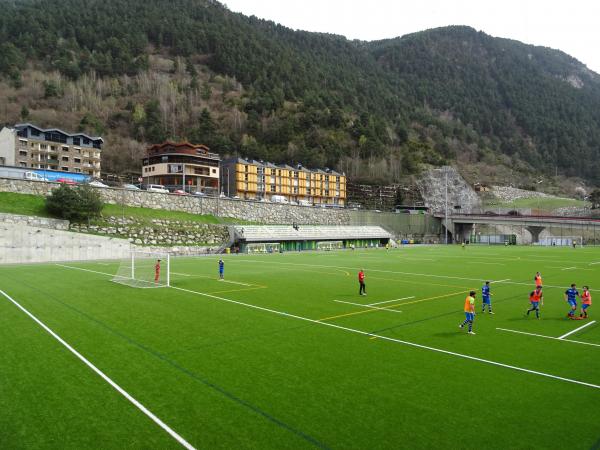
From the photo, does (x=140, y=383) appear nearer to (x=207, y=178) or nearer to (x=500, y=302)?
(x=500, y=302)

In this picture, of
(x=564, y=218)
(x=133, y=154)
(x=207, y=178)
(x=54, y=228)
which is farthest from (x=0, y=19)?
(x=564, y=218)

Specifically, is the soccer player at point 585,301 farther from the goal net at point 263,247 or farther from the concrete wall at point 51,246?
the goal net at point 263,247

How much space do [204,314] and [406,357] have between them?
11.2 m

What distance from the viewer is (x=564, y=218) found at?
333ft

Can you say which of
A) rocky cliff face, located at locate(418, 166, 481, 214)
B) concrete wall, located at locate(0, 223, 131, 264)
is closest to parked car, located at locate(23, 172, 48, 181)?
concrete wall, located at locate(0, 223, 131, 264)

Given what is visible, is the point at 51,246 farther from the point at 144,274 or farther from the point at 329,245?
the point at 329,245

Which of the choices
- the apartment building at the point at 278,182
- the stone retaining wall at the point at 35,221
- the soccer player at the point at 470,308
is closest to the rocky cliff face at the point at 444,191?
the apartment building at the point at 278,182

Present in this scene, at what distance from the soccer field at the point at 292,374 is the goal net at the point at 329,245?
58446mm

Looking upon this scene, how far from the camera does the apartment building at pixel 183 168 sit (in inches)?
4284

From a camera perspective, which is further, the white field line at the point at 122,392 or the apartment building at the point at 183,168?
the apartment building at the point at 183,168

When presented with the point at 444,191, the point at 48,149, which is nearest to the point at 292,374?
the point at 48,149

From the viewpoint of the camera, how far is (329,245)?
87375mm

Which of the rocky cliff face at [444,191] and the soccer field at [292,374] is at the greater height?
the rocky cliff face at [444,191]

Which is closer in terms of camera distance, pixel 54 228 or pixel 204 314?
pixel 204 314
